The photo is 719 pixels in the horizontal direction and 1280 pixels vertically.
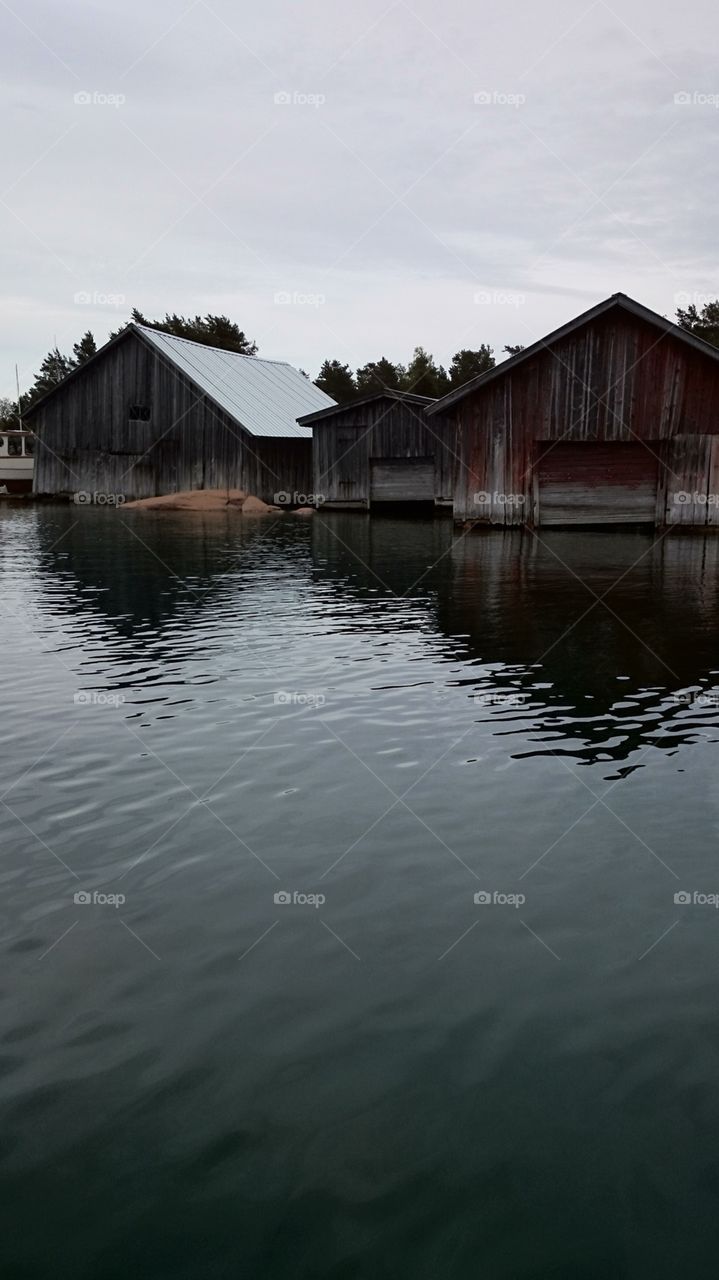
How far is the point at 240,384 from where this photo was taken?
180ft

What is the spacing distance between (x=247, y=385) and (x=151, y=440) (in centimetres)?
683

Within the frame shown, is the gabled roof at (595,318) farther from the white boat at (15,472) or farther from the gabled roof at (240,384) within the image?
the white boat at (15,472)

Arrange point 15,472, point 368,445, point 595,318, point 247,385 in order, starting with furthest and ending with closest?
point 15,472
point 247,385
point 368,445
point 595,318

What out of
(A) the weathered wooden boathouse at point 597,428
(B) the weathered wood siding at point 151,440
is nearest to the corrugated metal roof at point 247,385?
(B) the weathered wood siding at point 151,440

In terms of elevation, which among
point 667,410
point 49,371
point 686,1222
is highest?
point 49,371

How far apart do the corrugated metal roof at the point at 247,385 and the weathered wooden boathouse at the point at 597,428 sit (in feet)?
58.3

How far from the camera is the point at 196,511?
4862 cm

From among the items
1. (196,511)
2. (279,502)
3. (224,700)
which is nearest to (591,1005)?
(224,700)

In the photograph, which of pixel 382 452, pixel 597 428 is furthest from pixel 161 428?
pixel 597 428

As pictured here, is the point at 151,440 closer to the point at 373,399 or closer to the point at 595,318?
the point at 373,399

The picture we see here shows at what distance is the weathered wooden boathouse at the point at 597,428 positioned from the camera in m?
30.5

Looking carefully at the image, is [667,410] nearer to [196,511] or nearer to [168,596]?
[168,596]

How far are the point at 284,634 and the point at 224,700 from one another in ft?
12.7

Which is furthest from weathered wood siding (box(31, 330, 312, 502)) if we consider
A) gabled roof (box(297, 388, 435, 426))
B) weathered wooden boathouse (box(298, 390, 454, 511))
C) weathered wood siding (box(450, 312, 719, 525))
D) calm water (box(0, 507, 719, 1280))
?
calm water (box(0, 507, 719, 1280))
